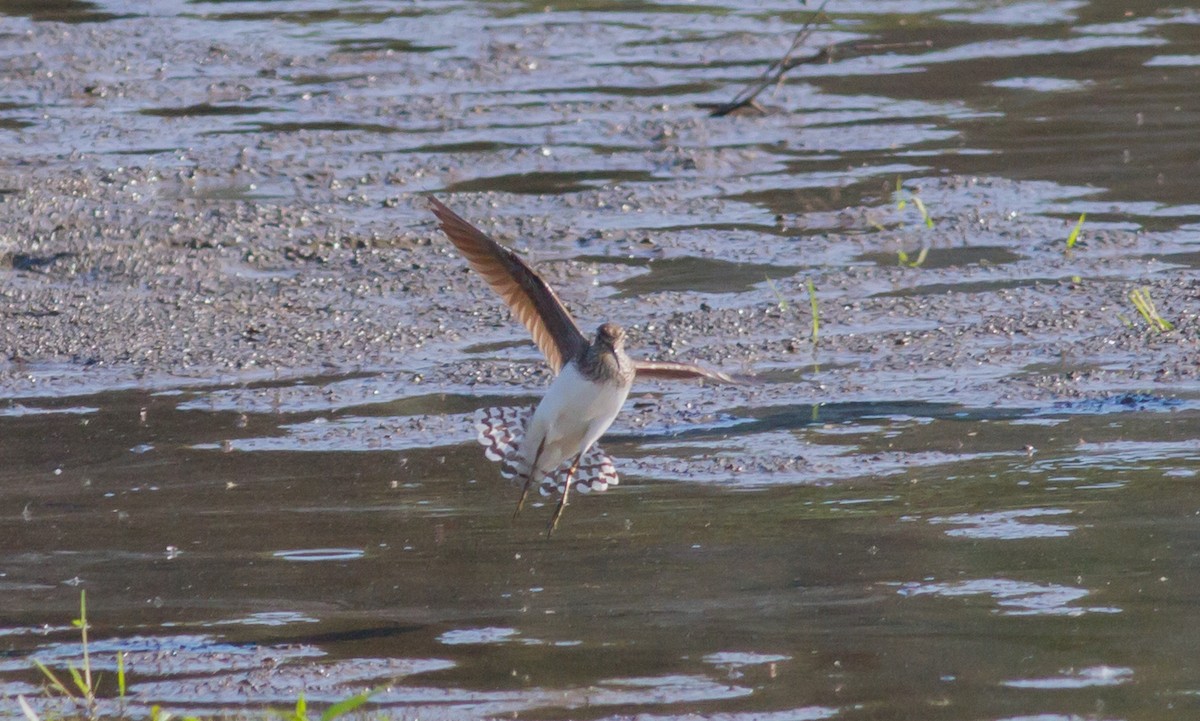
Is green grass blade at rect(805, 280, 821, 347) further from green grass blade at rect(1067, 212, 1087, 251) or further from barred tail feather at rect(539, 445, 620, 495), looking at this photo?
barred tail feather at rect(539, 445, 620, 495)

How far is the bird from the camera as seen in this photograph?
17.4 feet

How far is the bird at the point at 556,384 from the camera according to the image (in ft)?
17.4

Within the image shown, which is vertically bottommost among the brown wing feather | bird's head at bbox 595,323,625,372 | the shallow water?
the shallow water

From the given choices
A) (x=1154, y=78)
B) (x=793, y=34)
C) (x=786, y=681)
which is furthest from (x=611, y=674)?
(x=793, y=34)

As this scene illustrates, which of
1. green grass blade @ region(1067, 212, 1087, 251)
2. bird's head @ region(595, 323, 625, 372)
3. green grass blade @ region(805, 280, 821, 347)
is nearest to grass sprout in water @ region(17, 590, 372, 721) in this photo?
bird's head @ region(595, 323, 625, 372)

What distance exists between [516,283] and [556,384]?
33 cm

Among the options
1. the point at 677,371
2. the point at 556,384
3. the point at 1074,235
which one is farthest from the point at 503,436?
the point at 1074,235

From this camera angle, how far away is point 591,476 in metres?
5.41

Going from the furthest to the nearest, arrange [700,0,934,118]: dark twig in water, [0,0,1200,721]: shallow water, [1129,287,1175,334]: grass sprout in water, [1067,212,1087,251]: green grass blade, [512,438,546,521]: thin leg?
[700,0,934,118]: dark twig in water < [1067,212,1087,251]: green grass blade < [1129,287,1175,334]: grass sprout in water < [512,438,546,521]: thin leg < [0,0,1200,721]: shallow water

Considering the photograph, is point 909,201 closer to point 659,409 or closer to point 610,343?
point 659,409

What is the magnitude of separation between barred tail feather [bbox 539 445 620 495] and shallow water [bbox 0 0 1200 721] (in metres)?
0.16

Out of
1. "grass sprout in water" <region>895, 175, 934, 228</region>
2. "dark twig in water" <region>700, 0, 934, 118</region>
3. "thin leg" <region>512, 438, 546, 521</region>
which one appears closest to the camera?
"thin leg" <region>512, 438, 546, 521</region>

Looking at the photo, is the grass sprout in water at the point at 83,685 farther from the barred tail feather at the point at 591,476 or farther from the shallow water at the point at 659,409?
the barred tail feather at the point at 591,476

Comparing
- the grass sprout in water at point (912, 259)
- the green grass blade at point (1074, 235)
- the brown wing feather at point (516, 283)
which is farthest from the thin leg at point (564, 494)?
the green grass blade at point (1074, 235)
